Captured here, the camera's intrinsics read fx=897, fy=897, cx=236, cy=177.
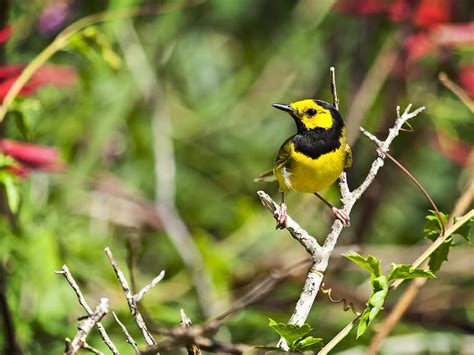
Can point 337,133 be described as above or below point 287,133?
above

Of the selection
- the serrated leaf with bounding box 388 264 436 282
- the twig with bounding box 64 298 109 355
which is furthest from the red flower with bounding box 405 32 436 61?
the twig with bounding box 64 298 109 355

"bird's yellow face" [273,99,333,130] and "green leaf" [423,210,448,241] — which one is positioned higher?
"bird's yellow face" [273,99,333,130]

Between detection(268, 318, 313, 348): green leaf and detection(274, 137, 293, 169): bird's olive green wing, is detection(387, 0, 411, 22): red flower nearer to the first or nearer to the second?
detection(274, 137, 293, 169): bird's olive green wing

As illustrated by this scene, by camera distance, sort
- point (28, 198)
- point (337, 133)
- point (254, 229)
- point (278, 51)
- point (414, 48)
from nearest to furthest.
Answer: point (337, 133) → point (28, 198) → point (414, 48) → point (254, 229) → point (278, 51)

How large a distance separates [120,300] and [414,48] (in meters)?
1.05

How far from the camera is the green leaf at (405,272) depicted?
822 mm

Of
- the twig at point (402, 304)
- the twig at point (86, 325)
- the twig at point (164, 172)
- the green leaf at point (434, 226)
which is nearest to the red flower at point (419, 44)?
the twig at point (164, 172)

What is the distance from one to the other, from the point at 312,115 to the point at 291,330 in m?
0.48

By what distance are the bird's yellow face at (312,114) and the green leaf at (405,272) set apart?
0.40 m

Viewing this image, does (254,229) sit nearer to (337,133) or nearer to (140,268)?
(140,268)

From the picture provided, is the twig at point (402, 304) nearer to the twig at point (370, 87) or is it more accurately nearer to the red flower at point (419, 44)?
the twig at point (370, 87)

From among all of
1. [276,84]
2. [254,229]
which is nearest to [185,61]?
[276,84]

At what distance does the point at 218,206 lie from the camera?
115 inches

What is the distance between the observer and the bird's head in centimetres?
120
